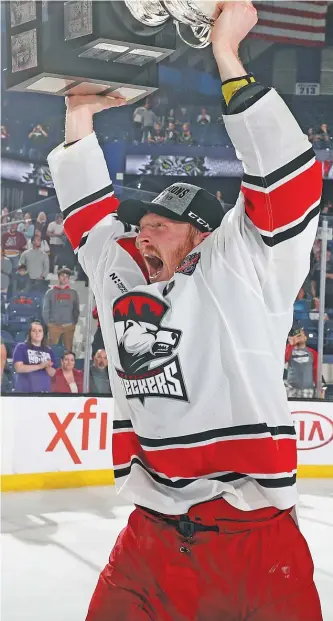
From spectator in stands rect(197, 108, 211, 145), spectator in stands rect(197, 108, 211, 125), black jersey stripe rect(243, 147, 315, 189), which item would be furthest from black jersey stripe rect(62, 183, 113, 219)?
spectator in stands rect(197, 108, 211, 125)

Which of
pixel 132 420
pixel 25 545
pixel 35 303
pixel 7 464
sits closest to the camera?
pixel 132 420

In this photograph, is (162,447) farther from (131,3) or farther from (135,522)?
(131,3)

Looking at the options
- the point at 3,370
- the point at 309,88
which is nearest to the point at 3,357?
the point at 3,370

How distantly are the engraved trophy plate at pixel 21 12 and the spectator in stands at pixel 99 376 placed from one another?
3867mm

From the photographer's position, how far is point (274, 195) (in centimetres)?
119

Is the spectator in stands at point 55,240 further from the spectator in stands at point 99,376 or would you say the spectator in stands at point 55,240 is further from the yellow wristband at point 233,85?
the yellow wristband at point 233,85

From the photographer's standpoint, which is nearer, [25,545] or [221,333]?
[221,333]

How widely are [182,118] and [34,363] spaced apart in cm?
342

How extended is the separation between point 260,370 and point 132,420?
239mm

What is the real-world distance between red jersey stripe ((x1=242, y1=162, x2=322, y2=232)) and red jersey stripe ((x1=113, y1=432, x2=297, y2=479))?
12.8 inches

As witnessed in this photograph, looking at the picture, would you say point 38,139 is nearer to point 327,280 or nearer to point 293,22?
point 293,22

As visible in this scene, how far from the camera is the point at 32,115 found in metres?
7.38

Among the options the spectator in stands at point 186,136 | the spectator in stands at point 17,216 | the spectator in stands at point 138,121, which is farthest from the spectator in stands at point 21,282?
the spectator in stands at point 186,136

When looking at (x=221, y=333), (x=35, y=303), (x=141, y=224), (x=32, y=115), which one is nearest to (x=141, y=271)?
(x=141, y=224)
